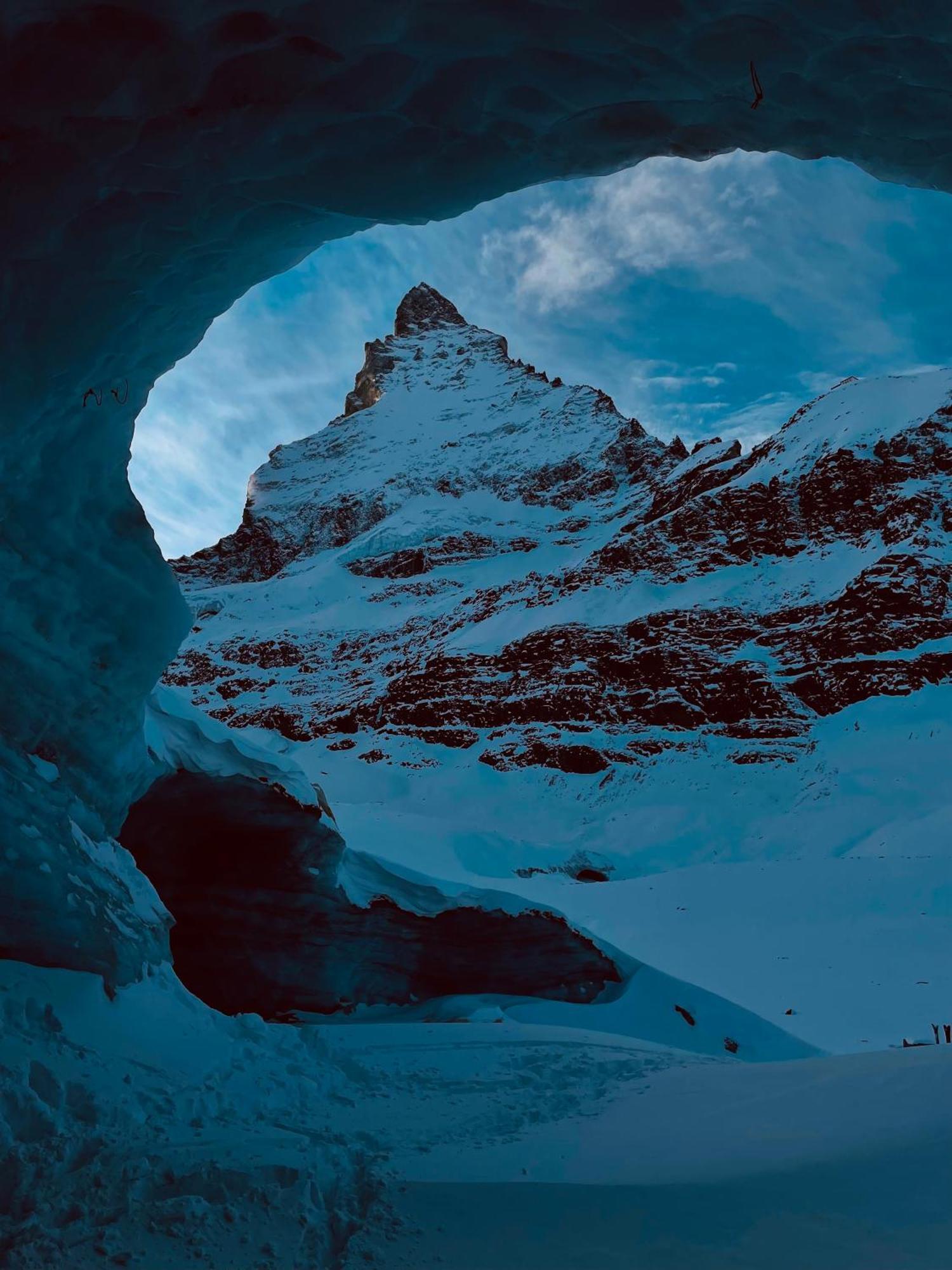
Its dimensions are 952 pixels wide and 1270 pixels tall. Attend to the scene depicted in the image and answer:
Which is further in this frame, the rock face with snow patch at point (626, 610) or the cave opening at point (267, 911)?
the rock face with snow patch at point (626, 610)

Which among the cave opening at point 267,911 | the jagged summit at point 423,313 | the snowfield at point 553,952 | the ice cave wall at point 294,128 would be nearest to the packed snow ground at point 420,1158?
the snowfield at point 553,952

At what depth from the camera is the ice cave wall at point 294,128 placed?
296 centimetres

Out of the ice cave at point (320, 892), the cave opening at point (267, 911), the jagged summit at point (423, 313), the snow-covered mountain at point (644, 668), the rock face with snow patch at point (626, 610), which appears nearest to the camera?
the ice cave at point (320, 892)

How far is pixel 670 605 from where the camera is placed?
4194 centimetres

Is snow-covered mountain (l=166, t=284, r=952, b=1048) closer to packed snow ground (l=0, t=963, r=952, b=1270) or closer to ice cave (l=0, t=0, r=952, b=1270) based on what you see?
ice cave (l=0, t=0, r=952, b=1270)

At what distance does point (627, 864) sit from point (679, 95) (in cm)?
2461

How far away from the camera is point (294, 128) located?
10.9 ft

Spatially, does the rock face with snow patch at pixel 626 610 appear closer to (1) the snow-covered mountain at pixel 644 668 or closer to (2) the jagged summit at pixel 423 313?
(1) the snow-covered mountain at pixel 644 668

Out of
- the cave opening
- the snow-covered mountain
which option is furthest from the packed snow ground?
the snow-covered mountain

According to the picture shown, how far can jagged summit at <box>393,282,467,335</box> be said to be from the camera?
378ft

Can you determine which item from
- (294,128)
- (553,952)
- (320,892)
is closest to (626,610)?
(553,952)

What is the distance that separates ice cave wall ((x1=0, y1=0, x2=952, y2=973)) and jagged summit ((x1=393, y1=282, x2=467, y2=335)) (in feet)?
387

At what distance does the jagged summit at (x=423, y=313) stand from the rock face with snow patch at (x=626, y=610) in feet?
164

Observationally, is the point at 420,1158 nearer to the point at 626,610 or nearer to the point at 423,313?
the point at 626,610
